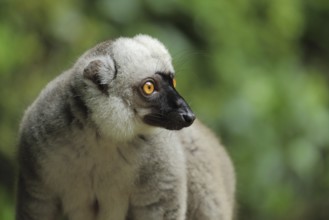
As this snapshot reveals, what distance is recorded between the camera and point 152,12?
1085 centimetres

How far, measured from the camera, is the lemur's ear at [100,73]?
5.78 m

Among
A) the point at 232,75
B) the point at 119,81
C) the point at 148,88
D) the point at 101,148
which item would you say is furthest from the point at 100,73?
the point at 232,75

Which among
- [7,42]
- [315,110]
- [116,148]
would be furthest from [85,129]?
[315,110]

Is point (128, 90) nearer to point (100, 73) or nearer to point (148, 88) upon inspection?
point (148, 88)

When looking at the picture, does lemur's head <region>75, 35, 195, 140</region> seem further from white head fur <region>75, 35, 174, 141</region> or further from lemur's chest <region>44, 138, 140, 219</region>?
lemur's chest <region>44, 138, 140, 219</region>

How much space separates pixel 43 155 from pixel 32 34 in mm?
4523

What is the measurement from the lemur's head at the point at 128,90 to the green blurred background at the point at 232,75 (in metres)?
3.81

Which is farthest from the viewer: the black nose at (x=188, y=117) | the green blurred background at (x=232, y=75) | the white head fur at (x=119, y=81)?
the green blurred background at (x=232, y=75)

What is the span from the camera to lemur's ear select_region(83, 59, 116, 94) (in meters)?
5.78

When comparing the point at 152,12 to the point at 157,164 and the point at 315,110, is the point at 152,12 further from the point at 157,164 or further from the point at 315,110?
the point at 157,164

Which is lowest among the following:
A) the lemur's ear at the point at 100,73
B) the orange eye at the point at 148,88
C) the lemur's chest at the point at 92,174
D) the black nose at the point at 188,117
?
the lemur's chest at the point at 92,174

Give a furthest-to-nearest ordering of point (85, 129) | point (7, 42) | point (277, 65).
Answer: point (277, 65) → point (7, 42) → point (85, 129)

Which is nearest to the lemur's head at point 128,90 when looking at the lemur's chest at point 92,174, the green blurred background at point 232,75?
the lemur's chest at point 92,174

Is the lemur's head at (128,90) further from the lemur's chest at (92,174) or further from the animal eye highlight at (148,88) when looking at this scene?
the lemur's chest at (92,174)
